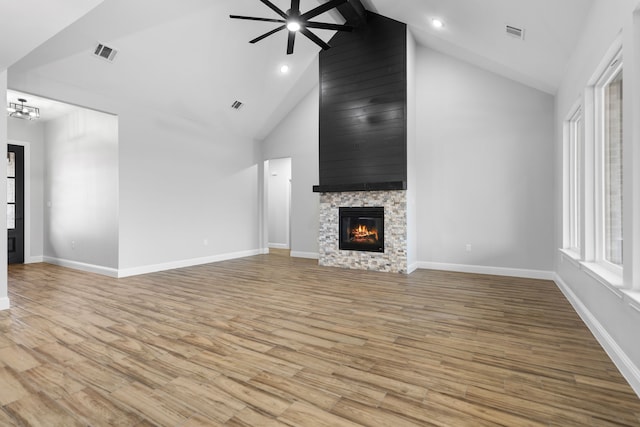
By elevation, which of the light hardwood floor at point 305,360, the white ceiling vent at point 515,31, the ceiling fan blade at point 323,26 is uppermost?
the ceiling fan blade at point 323,26

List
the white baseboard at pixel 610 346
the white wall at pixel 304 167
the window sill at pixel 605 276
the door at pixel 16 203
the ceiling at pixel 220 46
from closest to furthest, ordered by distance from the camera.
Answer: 1. the white baseboard at pixel 610 346
2. the window sill at pixel 605 276
3. the ceiling at pixel 220 46
4. the door at pixel 16 203
5. the white wall at pixel 304 167

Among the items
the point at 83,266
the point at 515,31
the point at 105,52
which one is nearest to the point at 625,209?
the point at 515,31

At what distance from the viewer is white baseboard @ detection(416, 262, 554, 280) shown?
203 inches

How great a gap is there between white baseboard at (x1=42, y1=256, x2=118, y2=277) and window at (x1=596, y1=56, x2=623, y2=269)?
6.31 meters

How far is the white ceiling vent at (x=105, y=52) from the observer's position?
14.5 ft

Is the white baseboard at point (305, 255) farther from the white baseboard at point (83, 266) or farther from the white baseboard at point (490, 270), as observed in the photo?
the white baseboard at point (83, 266)

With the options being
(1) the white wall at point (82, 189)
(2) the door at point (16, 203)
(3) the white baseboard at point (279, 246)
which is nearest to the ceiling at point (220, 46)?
(1) the white wall at point (82, 189)

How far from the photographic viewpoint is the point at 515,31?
3939 mm

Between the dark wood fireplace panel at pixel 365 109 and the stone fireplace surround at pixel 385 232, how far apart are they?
0.23 metres

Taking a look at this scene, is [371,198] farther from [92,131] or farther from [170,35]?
[92,131]

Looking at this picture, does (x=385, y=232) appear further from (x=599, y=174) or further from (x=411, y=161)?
(x=599, y=174)

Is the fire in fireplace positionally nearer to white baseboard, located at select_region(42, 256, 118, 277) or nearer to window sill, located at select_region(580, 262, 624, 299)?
window sill, located at select_region(580, 262, 624, 299)

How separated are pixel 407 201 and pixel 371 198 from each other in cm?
62

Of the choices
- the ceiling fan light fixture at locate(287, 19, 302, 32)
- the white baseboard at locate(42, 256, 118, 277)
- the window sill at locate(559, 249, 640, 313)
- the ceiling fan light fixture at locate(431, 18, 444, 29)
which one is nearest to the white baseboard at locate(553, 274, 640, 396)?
the window sill at locate(559, 249, 640, 313)
